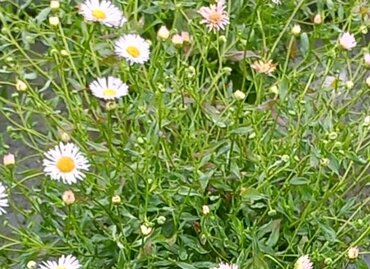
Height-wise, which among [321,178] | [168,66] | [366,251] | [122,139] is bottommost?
[366,251]

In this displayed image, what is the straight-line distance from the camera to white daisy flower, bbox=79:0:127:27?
4.17ft

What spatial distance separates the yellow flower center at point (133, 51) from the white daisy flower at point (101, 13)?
43mm

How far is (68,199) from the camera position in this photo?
1.14m

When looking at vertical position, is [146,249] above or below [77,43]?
below

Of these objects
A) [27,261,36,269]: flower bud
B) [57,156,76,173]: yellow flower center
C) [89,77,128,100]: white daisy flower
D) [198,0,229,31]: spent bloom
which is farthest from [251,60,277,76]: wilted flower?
[27,261,36,269]: flower bud

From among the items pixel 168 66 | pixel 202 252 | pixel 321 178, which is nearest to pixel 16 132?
pixel 168 66

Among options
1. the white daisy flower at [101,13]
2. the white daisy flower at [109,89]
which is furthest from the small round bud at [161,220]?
the white daisy flower at [101,13]

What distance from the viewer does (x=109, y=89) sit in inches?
48.2

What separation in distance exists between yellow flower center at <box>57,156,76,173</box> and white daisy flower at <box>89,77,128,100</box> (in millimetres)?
100

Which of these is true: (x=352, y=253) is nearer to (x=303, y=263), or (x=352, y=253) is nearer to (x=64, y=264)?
(x=303, y=263)

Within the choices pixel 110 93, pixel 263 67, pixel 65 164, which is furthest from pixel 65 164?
pixel 263 67

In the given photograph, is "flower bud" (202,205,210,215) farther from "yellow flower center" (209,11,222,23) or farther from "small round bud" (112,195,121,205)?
"yellow flower center" (209,11,222,23)

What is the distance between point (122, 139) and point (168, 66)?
8.8 inches

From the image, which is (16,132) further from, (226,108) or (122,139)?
(226,108)
